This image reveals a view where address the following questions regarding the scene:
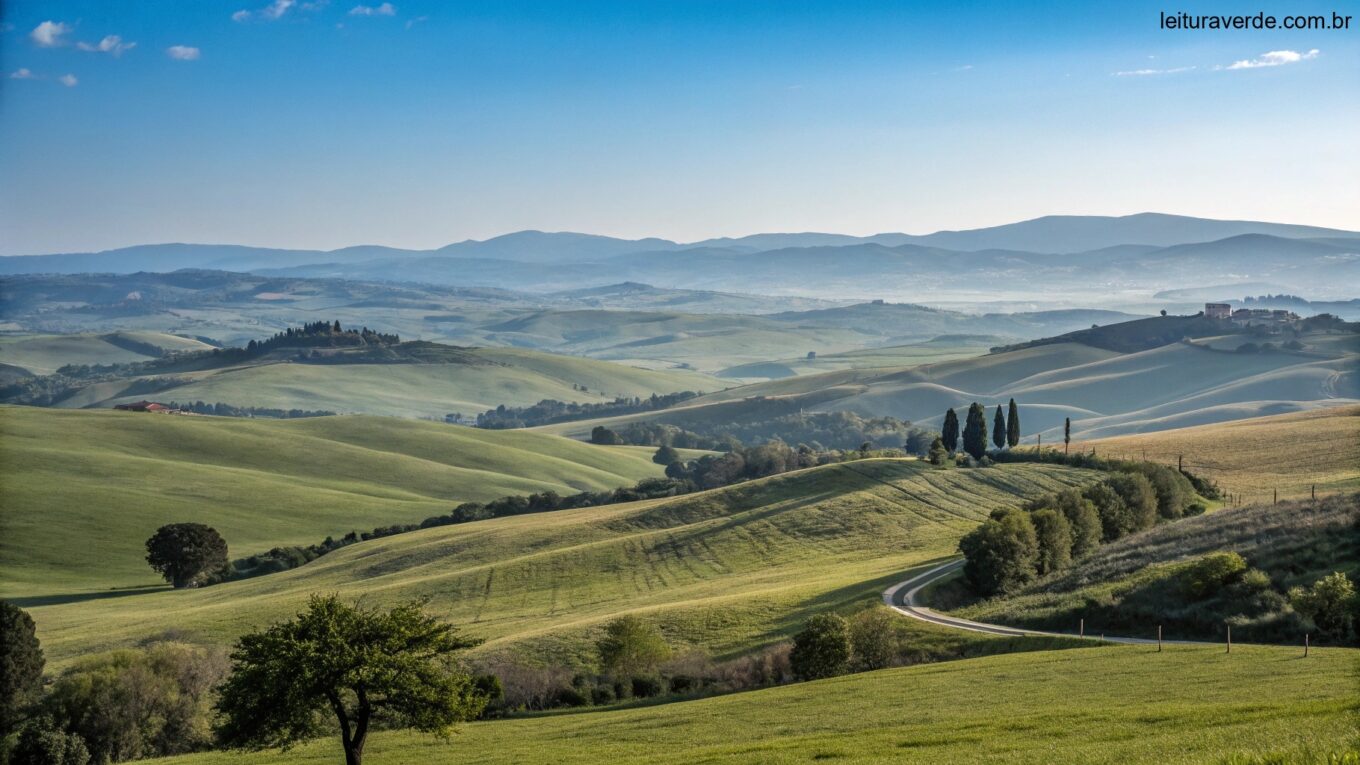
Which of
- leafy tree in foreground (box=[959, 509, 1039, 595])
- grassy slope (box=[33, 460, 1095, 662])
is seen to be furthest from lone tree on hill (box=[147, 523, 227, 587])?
leafy tree in foreground (box=[959, 509, 1039, 595])

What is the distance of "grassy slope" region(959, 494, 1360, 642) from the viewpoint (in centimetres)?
4706

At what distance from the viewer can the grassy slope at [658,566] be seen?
63219mm

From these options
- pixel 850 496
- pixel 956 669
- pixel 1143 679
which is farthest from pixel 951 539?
pixel 1143 679

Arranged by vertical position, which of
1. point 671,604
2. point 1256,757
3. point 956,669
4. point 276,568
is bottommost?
point 276,568

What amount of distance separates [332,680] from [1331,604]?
3572 cm

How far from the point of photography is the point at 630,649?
176ft

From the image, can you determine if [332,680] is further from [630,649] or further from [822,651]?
[630,649]

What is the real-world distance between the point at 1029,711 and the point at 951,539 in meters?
52.5

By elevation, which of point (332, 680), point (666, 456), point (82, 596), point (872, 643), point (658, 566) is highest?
point (332, 680)

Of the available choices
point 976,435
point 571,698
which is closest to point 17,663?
point 571,698

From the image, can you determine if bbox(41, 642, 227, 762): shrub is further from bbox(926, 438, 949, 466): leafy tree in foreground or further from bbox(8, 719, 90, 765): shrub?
bbox(926, 438, 949, 466): leafy tree in foreground

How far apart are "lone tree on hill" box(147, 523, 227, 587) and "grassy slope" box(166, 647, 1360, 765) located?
66846mm

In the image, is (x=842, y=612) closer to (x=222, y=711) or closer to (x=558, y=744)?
(x=558, y=744)

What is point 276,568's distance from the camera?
108m
